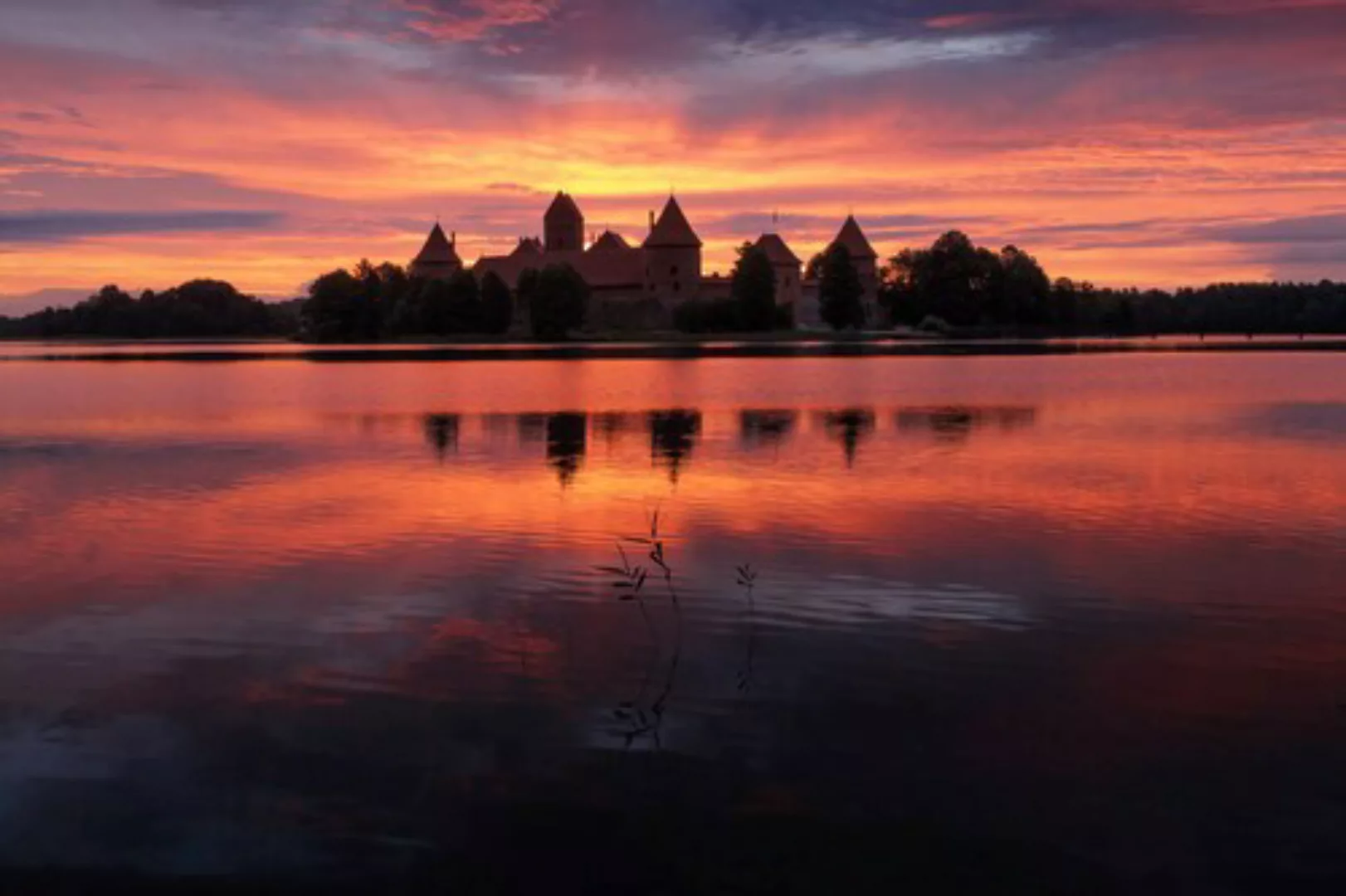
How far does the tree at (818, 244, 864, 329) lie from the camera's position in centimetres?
11544

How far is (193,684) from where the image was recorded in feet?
30.1

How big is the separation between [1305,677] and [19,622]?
35.2 feet

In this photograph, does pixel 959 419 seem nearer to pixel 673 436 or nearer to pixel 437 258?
pixel 673 436

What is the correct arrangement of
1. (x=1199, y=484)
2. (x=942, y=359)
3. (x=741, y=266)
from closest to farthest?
(x=1199, y=484) → (x=942, y=359) → (x=741, y=266)

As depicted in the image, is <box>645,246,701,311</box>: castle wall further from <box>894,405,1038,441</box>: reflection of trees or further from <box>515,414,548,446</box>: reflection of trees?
<box>515,414,548,446</box>: reflection of trees

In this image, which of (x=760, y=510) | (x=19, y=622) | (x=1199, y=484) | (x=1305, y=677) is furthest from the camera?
(x=1199, y=484)

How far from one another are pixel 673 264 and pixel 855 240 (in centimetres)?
2631

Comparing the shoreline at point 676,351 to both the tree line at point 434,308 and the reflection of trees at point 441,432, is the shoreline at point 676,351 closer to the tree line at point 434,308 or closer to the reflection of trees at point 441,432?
the tree line at point 434,308

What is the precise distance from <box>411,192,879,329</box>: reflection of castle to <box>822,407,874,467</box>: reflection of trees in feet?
311

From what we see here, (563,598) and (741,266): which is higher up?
(741,266)

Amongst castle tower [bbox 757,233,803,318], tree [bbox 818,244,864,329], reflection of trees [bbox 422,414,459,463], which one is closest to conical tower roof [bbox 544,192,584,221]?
castle tower [bbox 757,233,803,318]

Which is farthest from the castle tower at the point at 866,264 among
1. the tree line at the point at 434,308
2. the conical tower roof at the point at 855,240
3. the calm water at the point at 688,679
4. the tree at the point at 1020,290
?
the calm water at the point at 688,679

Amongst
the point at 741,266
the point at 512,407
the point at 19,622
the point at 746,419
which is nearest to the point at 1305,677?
the point at 19,622

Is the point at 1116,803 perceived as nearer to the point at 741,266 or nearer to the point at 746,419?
the point at 746,419
